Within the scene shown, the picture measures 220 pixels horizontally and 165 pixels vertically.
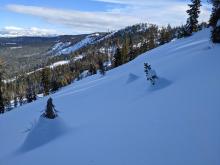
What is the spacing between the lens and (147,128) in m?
16.5

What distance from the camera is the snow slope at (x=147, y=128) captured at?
539 inches

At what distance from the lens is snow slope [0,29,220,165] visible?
13703 millimetres

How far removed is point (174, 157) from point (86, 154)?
4.72m

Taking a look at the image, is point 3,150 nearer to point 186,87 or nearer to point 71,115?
point 71,115

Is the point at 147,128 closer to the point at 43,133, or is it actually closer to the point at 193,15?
the point at 43,133

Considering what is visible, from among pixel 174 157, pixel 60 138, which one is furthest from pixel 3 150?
pixel 174 157

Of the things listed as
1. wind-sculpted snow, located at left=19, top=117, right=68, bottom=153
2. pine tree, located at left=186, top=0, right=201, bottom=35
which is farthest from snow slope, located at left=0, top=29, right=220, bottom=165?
pine tree, located at left=186, top=0, right=201, bottom=35

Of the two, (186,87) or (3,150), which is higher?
(186,87)

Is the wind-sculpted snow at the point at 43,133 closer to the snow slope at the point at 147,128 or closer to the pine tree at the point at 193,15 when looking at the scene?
the snow slope at the point at 147,128

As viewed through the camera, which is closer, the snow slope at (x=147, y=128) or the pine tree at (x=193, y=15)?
the snow slope at (x=147, y=128)

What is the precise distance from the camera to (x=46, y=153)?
18.2 metres

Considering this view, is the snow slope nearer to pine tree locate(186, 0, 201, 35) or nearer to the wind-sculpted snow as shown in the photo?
the wind-sculpted snow

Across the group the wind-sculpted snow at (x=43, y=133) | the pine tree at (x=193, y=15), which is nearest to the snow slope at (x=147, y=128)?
the wind-sculpted snow at (x=43, y=133)

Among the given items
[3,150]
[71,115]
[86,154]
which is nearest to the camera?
[86,154]
